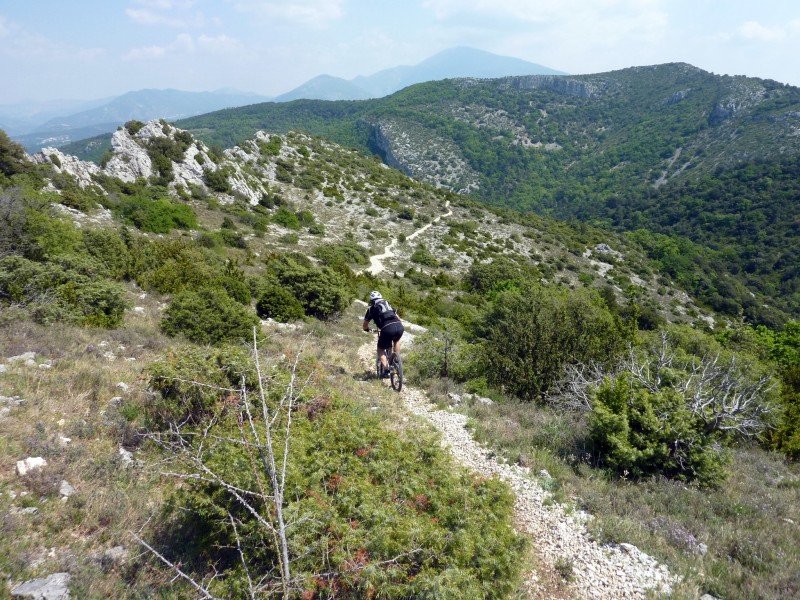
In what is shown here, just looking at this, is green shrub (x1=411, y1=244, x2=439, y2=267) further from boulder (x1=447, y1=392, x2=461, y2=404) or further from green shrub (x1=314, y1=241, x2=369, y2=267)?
boulder (x1=447, y1=392, x2=461, y2=404)

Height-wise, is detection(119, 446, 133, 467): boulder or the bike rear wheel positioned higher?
detection(119, 446, 133, 467): boulder

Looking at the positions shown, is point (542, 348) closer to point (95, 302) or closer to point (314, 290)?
point (314, 290)

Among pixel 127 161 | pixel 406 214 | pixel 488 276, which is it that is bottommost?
pixel 488 276

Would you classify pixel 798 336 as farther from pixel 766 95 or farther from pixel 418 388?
pixel 766 95

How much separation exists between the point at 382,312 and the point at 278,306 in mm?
6004

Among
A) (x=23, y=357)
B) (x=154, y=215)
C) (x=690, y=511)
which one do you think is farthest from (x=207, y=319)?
(x=154, y=215)

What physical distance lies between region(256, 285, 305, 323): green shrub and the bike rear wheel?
18.3ft

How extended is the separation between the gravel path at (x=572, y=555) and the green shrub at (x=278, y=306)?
8458mm

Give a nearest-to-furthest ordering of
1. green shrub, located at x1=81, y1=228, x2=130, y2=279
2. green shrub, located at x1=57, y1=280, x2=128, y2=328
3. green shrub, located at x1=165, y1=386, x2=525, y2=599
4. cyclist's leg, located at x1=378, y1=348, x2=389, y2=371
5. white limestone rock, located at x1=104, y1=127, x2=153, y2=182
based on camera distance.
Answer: green shrub, located at x1=165, y1=386, x2=525, y2=599
cyclist's leg, located at x1=378, y1=348, x2=389, y2=371
green shrub, located at x1=57, y1=280, x2=128, y2=328
green shrub, located at x1=81, y1=228, x2=130, y2=279
white limestone rock, located at x1=104, y1=127, x2=153, y2=182

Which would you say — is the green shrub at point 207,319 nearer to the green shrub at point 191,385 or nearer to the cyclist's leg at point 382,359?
the cyclist's leg at point 382,359

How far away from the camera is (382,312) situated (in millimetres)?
7531

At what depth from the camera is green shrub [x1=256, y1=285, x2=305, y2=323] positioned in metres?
12.4

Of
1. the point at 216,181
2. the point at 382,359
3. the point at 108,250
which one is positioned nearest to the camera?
the point at 382,359

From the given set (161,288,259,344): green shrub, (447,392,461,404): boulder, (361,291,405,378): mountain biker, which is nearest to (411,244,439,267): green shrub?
(161,288,259,344): green shrub
